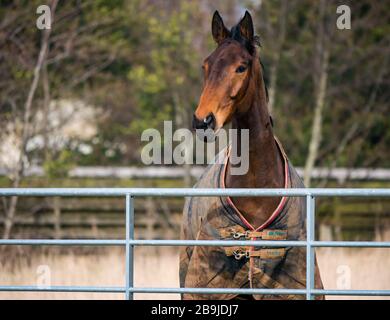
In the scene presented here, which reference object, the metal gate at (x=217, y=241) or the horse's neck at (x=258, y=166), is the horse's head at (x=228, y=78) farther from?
the metal gate at (x=217, y=241)

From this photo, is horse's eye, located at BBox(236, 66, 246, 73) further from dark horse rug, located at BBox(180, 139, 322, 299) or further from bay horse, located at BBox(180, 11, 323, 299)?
dark horse rug, located at BBox(180, 139, 322, 299)

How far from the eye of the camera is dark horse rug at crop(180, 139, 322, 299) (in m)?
5.72

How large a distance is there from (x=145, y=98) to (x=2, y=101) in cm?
384

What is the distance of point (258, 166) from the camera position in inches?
227

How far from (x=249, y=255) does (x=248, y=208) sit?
314 mm

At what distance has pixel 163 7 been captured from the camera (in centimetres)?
1539

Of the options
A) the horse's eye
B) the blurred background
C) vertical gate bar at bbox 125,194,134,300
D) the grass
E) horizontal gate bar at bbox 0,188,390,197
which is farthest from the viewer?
the blurred background

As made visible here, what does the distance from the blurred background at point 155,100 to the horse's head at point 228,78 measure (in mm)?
5678

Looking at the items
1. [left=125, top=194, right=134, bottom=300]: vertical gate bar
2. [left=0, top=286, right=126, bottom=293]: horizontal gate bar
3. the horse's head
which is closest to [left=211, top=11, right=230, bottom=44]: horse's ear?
the horse's head

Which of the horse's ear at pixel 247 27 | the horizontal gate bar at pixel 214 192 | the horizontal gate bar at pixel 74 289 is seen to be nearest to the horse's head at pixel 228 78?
the horse's ear at pixel 247 27

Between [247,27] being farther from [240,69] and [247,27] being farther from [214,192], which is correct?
[214,192]

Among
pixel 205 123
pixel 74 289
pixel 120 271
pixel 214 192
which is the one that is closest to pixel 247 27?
pixel 205 123

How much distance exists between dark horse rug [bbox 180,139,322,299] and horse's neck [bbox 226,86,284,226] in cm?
5

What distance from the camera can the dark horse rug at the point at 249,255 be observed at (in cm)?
572
